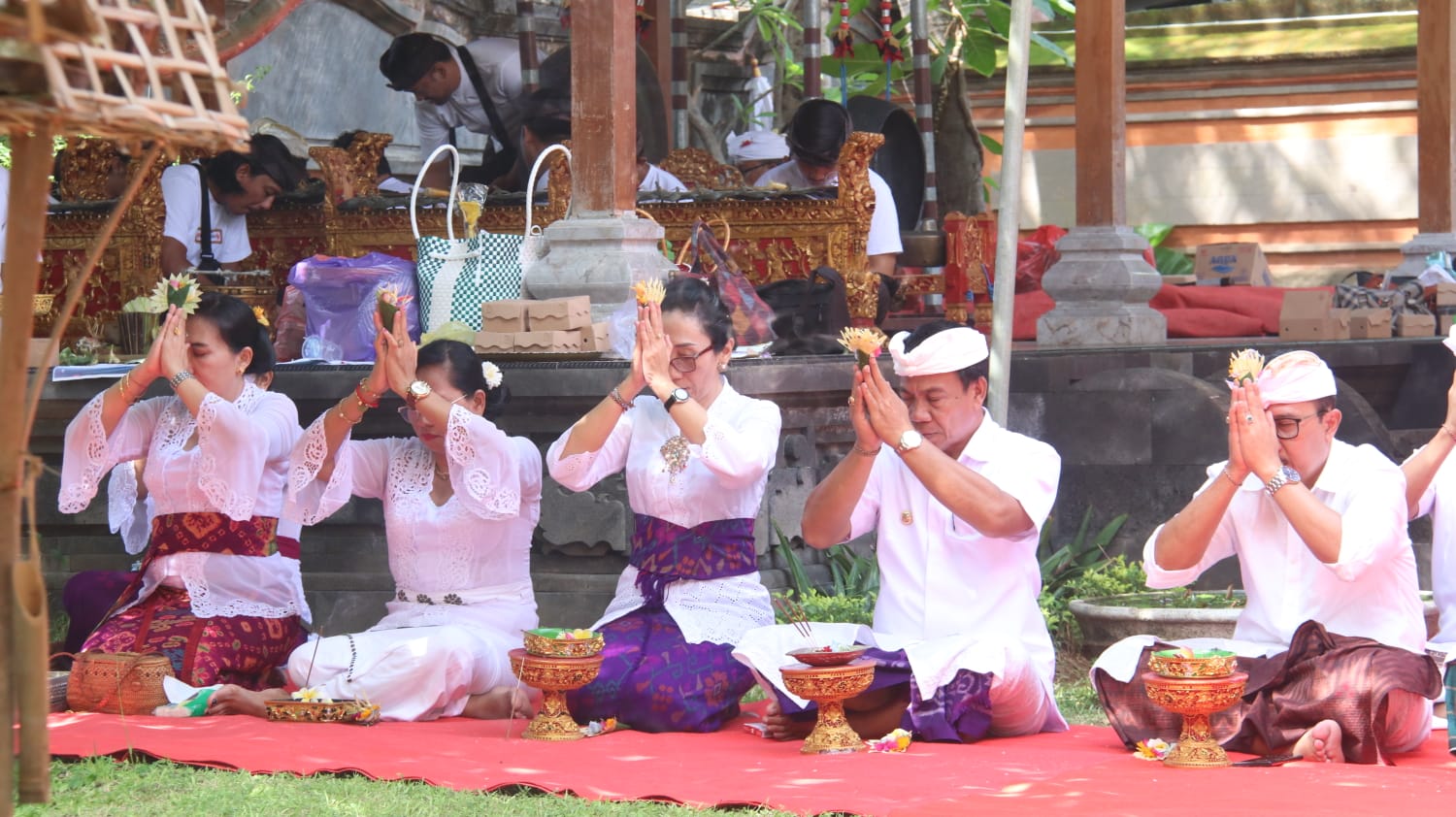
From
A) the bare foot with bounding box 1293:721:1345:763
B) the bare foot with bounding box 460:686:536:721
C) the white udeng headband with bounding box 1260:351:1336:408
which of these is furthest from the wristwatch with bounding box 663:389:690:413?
the bare foot with bounding box 1293:721:1345:763

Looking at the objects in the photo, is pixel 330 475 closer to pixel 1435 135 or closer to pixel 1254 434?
pixel 1254 434

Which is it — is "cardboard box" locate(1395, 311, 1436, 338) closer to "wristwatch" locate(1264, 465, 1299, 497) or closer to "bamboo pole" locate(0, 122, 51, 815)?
"wristwatch" locate(1264, 465, 1299, 497)

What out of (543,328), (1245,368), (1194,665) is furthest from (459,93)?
(1194,665)

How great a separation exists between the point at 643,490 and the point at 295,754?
1.21 meters

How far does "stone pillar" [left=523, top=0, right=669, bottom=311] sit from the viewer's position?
22.3ft

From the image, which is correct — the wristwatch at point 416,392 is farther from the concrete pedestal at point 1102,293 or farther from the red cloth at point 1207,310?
the red cloth at point 1207,310

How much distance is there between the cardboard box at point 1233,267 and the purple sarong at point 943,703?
770 cm

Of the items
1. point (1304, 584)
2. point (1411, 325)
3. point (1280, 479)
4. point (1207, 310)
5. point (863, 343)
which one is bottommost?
point (1304, 584)

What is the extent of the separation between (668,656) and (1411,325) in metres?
6.04

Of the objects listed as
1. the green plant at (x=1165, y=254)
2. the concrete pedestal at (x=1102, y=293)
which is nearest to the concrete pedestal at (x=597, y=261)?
the concrete pedestal at (x=1102, y=293)

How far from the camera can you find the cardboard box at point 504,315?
6.63 m

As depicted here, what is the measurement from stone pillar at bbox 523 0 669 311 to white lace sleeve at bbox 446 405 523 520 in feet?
4.56

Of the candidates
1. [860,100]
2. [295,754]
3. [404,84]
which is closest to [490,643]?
[295,754]

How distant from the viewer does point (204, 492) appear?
5.74 meters
